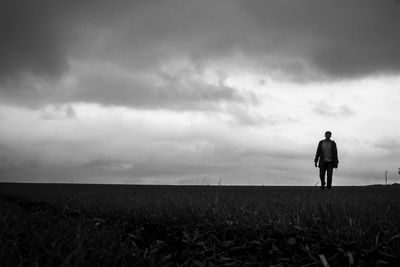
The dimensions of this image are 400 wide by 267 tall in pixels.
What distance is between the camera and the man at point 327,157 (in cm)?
1689

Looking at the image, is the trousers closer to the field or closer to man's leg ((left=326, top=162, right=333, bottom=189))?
man's leg ((left=326, top=162, right=333, bottom=189))

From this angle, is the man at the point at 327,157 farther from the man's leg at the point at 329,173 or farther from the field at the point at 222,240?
the field at the point at 222,240

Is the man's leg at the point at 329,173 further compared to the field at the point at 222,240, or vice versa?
the man's leg at the point at 329,173

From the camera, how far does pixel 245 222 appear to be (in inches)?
246

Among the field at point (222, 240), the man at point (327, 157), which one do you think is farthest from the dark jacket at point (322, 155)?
the field at point (222, 240)

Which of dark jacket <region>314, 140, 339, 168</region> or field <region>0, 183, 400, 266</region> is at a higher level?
dark jacket <region>314, 140, 339, 168</region>

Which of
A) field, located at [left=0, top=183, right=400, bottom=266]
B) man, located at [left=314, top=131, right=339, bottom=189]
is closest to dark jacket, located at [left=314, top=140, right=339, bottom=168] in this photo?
man, located at [left=314, top=131, right=339, bottom=189]

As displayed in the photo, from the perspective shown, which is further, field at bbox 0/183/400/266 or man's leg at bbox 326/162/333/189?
man's leg at bbox 326/162/333/189

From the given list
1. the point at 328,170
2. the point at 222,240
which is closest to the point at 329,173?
the point at 328,170

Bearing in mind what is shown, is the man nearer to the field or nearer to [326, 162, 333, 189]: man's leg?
[326, 162, 333, 189]: man's leg

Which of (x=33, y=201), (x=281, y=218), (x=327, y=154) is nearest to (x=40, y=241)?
(x=281, y=218)

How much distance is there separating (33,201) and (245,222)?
9153 millimetres

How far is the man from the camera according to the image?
1689 centimetres

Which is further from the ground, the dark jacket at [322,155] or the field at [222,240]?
the dark jacket at [322,155]
